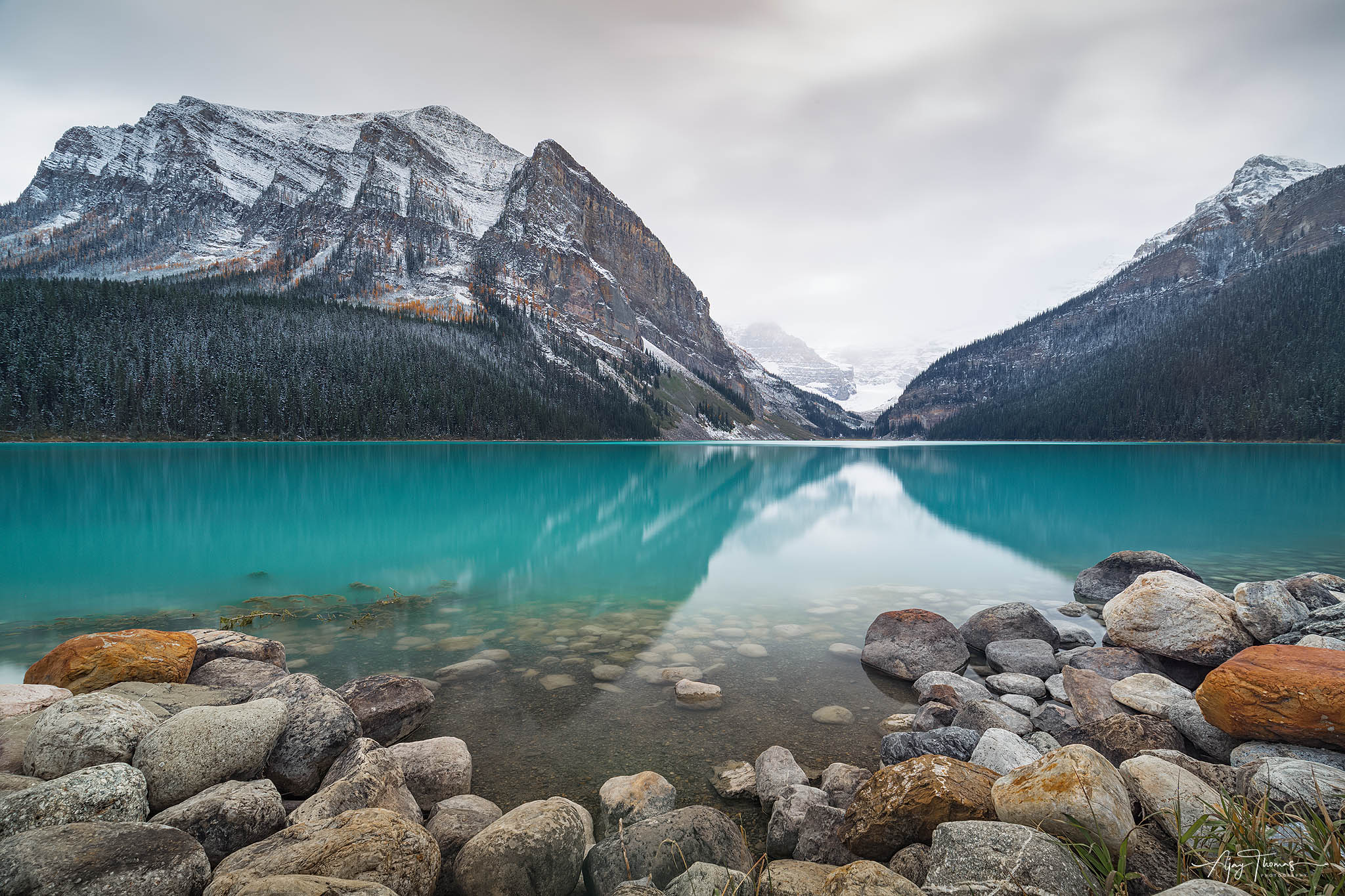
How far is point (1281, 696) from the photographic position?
4680 millimetres

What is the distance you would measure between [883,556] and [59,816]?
690 inches

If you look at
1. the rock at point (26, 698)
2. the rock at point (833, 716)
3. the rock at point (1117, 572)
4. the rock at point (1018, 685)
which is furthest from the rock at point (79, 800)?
the rock at point (1117, 572)

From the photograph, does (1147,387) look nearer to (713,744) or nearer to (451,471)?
(451,471)

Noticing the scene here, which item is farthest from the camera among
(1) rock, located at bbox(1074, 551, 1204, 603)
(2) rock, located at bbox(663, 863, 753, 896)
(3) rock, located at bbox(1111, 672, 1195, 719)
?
(1) rock, located at bbox(1074, 551, 1204, 603)

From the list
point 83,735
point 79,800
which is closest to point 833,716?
point 79,800

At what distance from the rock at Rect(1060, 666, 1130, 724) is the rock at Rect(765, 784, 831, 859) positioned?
11.3ft

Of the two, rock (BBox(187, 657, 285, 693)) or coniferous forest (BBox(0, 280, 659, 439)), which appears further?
coniferous forest (BBox(0, 280, 659, 439))

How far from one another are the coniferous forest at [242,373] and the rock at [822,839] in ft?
352

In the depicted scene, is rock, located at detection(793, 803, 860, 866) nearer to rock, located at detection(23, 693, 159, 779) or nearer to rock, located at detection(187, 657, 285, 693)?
rock, located at detection(23, 693, 159, 779)

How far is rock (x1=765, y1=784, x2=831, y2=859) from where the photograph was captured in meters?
4.47

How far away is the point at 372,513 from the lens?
79.5 ft

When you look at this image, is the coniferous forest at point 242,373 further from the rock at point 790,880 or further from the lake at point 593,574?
the rock at point 790,880

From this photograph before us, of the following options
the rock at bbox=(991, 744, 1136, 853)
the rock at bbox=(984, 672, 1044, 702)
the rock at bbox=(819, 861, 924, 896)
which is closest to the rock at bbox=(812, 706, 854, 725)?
the rock at bbox=(984, 672, 1044, 702)

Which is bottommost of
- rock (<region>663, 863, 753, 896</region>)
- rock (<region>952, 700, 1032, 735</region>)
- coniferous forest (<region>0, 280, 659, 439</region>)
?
rock (<region>952, 700, 1032, 735</region>)
